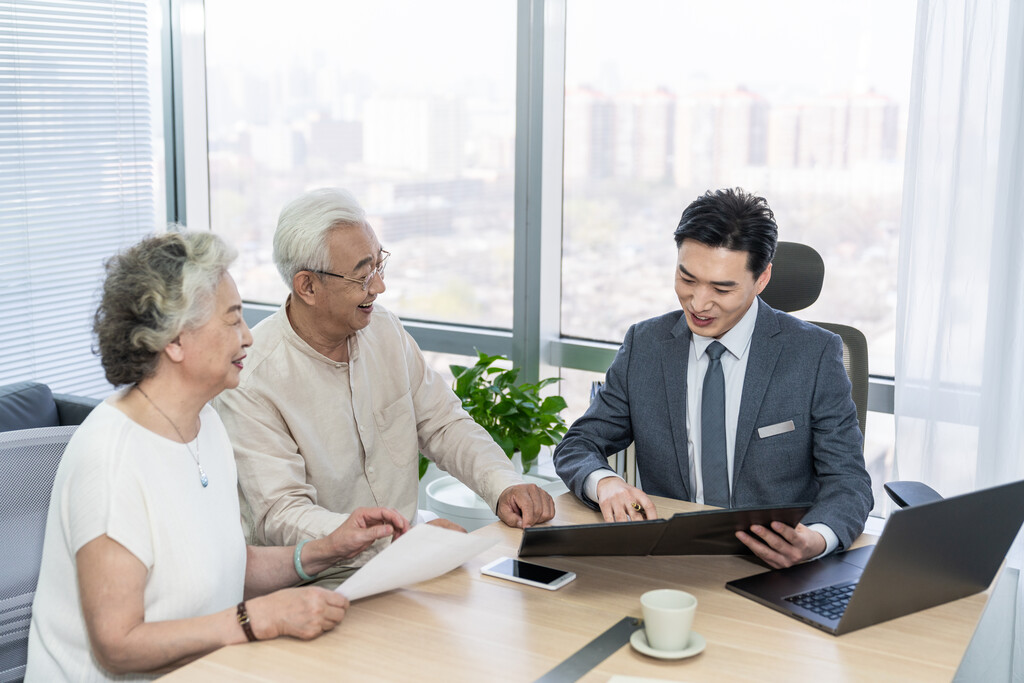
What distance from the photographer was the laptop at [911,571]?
4.73 ft

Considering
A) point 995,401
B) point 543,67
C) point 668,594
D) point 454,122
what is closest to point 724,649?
point 668,594

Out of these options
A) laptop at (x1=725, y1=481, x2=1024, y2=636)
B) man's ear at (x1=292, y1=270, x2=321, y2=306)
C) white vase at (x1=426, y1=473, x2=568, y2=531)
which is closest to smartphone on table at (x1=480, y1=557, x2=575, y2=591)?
laptop at (x1=725, y1=481, x2=1024, y2=636)

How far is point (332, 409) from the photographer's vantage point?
2.21 metres

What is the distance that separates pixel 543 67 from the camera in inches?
136

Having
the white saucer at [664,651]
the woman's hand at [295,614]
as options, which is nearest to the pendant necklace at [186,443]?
the woman's hand at [295,614]

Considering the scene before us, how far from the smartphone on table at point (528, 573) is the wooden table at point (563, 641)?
17mm

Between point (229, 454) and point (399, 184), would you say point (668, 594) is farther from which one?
point (399, 184)

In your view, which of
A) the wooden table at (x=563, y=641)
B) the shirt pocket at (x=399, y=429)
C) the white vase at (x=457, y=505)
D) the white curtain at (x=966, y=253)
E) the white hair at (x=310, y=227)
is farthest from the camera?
the white vase at (x=457, y=505)

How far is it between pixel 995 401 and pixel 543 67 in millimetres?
1847

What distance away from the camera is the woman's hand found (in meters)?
1.46

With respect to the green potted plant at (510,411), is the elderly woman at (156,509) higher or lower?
higher

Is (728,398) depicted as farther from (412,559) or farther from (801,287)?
(412,559)

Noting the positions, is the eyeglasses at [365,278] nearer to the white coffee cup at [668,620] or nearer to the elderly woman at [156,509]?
the elderly woman at [156,509]

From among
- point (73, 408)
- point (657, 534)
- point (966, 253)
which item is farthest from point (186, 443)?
point (966, 253)
